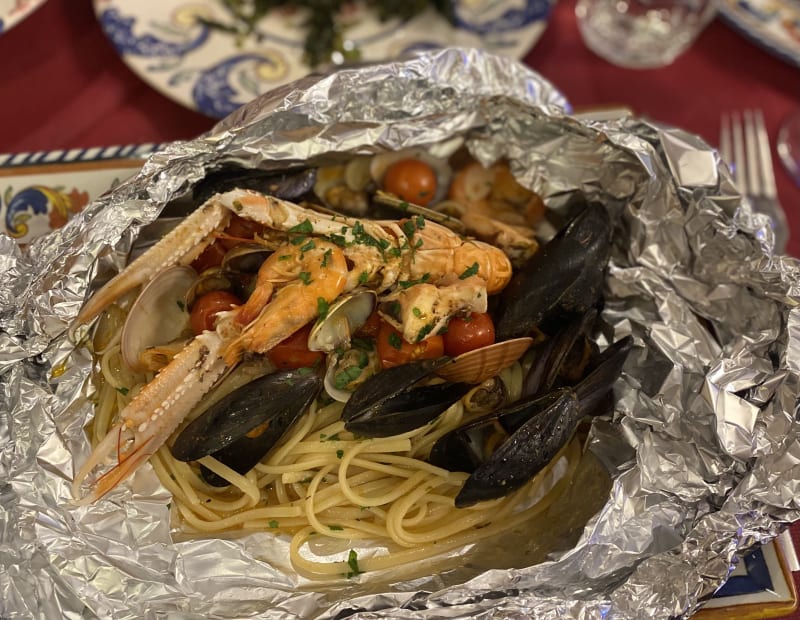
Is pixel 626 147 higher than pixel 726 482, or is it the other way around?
pixel 626 147

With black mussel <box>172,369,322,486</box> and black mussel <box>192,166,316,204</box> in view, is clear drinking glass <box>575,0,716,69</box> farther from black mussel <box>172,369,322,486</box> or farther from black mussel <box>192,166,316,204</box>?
black mussel <box>172,369,322,486</box>

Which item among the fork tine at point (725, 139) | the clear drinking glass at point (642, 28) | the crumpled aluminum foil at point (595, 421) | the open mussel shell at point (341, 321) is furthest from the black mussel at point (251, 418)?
the clear drinking glass at point (642, 28)

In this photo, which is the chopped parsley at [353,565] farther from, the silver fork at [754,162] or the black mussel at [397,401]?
the silver fork at [754,162]

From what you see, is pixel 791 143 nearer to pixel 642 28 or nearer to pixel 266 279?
pixel 642 28

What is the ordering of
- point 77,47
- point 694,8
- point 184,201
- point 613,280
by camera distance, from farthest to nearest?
1. point 694,8
2. point 77,47
3. point 613,280
4. point 184,201

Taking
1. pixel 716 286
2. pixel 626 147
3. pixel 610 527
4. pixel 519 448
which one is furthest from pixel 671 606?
pixel 626 147

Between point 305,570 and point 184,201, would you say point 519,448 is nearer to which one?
point 305,570
